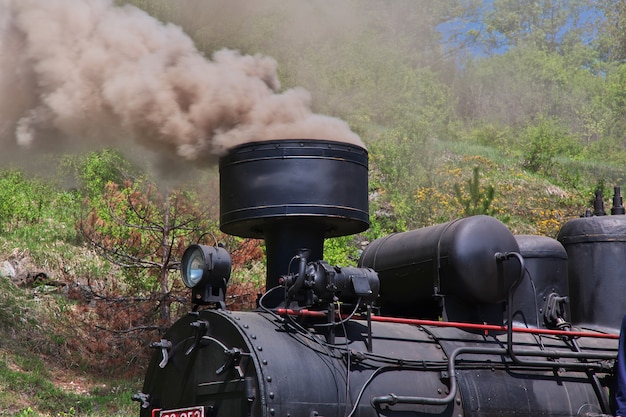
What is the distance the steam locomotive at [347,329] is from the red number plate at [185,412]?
17 millimetres

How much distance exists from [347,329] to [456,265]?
3.10 feet

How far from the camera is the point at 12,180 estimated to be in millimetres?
18656

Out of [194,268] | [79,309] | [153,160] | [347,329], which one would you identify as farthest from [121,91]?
[79,309]

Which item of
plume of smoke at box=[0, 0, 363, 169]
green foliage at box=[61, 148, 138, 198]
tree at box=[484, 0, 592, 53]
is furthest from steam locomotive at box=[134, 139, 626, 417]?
tree at box=[484, 0, 592, 53]

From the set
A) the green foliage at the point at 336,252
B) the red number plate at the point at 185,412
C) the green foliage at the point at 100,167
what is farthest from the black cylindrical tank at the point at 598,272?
the green foliage at the point at 100,167

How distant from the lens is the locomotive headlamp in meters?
5.15

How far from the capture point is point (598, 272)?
22.5 feet

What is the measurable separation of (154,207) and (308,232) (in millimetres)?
7841

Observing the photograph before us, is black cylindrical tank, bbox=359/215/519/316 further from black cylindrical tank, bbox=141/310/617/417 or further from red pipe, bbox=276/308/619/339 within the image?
black cylindrical tank, bbox=141/310/617/417

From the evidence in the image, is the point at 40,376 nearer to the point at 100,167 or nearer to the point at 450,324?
the point at 100,167

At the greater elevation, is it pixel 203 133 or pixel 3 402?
pixel 203 133

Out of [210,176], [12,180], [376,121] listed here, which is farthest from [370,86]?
[210,176]

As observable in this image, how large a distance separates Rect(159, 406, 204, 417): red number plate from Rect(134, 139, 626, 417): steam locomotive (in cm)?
2

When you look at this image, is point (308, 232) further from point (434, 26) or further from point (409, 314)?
point (434, 26)
